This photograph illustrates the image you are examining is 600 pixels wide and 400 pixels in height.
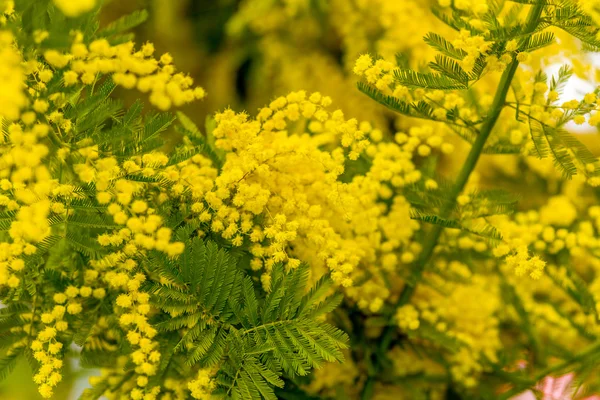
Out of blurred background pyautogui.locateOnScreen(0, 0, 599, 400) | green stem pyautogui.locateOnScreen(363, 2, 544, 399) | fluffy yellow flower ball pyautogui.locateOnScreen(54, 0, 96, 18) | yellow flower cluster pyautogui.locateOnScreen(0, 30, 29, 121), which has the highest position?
blurred background pyautogui.locateOnScreen(0, 0, 599, 400)

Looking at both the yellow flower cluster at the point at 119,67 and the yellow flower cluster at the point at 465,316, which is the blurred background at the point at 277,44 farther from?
the yellow flower cluster at the point at 119,67

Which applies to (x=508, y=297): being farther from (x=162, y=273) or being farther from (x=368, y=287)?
(x=162, y=273)

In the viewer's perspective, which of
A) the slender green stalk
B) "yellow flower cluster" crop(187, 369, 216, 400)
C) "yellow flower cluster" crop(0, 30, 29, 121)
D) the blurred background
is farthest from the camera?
the blurred background

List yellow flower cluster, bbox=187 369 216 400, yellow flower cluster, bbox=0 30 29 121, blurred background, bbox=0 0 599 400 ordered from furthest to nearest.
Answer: blurred background, bbox=0 0 599 400, yellow flower cluster, bbox=187 369 216 400, yellow flower cluster, bbox=0 30 29 121

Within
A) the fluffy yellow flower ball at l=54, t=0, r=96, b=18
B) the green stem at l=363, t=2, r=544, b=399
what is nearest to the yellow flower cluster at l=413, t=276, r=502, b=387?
the green stem at l=363, t=2, r=544, b=399

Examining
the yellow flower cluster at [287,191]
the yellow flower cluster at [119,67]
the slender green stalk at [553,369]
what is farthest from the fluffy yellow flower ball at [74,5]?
the slender green stalk at [553,369]

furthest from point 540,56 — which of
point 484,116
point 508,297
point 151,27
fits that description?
point 151,27

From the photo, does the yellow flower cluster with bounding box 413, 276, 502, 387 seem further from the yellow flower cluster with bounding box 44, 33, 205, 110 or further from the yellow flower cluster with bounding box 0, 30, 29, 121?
the yellow flower cluster with bounding box 0, 30, 29, 121
